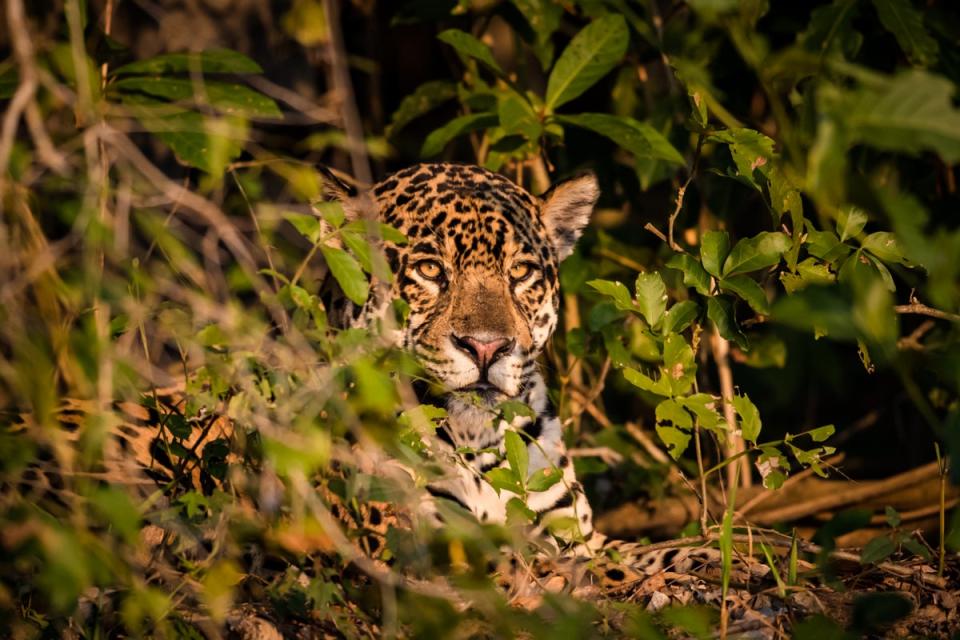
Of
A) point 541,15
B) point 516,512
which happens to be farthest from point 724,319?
point 541,15

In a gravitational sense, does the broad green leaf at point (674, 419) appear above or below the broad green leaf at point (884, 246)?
below

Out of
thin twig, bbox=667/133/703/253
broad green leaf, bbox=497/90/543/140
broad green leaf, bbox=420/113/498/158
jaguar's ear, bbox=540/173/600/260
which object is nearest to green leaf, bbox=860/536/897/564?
thin twig, bbox=667/133/703/253

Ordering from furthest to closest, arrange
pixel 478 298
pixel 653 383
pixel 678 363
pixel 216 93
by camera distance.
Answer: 1. pixel 216 93
2. pixel 478 298
3. pixel 678 363
4. pixel 653 383

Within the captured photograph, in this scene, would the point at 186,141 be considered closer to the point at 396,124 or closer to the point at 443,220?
the point at 443,220

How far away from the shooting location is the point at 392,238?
11.9 feet

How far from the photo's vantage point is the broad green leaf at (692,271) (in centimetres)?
405

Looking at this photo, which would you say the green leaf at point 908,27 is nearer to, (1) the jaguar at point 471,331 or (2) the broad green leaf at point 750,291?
(1) the jaguar at point 471,331

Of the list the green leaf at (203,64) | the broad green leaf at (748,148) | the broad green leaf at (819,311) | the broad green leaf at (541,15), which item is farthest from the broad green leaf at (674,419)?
the broad green leaf at (541,15)

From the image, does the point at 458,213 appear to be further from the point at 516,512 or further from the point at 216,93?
the point at 516,512

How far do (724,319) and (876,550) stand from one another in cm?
92

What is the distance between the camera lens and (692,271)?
407 cm

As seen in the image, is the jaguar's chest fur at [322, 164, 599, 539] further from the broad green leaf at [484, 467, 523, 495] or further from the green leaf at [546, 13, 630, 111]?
the broad green leaf at [484, 467, 523, 495]

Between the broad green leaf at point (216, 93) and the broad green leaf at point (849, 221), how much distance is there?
2218mm

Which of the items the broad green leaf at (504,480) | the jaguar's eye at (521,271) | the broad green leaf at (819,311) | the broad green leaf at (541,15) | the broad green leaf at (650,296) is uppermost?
the broad green leaf at (541,15)
